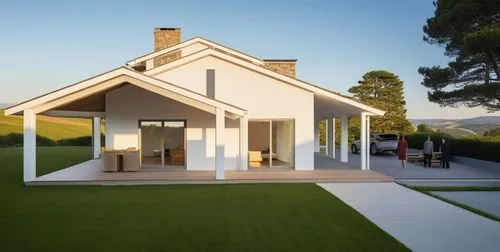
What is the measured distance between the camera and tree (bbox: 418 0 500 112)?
18.8 m

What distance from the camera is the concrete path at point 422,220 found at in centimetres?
726

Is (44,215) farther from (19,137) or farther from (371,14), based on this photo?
(19,137)

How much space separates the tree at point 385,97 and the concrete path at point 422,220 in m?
31.9

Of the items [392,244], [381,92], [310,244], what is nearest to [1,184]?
[310,244]

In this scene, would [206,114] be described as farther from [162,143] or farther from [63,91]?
[63,91]

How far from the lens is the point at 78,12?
76.9ft

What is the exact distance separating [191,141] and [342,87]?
34061mm

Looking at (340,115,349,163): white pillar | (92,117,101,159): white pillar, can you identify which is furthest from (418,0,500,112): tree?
(92,117,101,159): white pillar

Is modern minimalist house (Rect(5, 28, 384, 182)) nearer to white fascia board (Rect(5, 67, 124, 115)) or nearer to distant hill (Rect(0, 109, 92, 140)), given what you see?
white fascia board (Rect(5, 67, 124, 115))

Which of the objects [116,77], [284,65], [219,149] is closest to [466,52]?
[284,65]

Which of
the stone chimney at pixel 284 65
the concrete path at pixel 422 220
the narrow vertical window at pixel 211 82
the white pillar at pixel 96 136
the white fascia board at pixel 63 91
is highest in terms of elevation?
the stone chimney at pixel 284 65

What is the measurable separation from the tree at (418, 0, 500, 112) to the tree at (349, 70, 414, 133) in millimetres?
19308

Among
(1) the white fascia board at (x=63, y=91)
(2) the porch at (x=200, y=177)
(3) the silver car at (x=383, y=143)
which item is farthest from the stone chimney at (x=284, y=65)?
(3) the silver car at (x=383, y=143)

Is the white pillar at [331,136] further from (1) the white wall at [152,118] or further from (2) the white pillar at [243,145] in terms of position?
(1) the white wall at [152,118]
